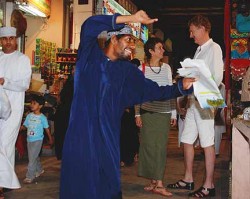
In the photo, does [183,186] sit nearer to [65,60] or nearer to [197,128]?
[197,128]

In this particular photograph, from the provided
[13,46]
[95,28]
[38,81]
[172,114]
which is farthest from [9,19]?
[95,28]

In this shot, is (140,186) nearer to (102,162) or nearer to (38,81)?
(102,162)

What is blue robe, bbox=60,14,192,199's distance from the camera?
292 centimetres

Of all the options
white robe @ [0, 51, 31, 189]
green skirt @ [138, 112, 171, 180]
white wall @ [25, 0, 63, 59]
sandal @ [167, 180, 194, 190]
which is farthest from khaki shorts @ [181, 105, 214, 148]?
white wall @ [25, 0, 63, 59]

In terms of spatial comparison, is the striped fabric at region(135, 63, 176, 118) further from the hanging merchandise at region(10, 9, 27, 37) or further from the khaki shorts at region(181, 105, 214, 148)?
the hanging merchandise at region(10, 9, 27, 37)

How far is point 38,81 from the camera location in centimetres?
1179

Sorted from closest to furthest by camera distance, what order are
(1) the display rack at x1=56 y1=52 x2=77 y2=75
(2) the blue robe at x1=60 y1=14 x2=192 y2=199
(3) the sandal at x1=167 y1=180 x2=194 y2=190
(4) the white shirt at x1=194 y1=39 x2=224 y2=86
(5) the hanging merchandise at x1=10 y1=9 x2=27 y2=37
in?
(2) the blue robe at x1=60 y1=14 x2=192 y2=199 < (4) the white shirt at x1=194 y1=39 x2=224 y2=86 < (3) the sandal at x1=167 y1=180 x2=194 y2=190 < (5) the hanging merchandise at x1=10 y1=9 x2=27 y2=37 < (1) the display rack at x1=56 y1=52 x2=77 y2=75

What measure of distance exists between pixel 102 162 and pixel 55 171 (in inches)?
159

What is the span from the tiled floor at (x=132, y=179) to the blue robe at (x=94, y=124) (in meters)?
2.28

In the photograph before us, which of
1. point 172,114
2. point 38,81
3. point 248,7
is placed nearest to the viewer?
point 172,114

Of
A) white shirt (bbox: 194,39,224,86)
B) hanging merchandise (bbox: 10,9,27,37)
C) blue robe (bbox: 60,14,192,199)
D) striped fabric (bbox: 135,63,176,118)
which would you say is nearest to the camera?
blue robe (bbox: 60,14,192,199)

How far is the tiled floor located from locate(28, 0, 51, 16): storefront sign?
390 centimetres

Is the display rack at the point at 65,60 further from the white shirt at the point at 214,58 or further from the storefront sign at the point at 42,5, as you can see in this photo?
the white shirt at the point at 214,58

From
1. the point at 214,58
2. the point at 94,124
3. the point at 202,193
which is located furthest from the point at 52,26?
the point at 94,124
